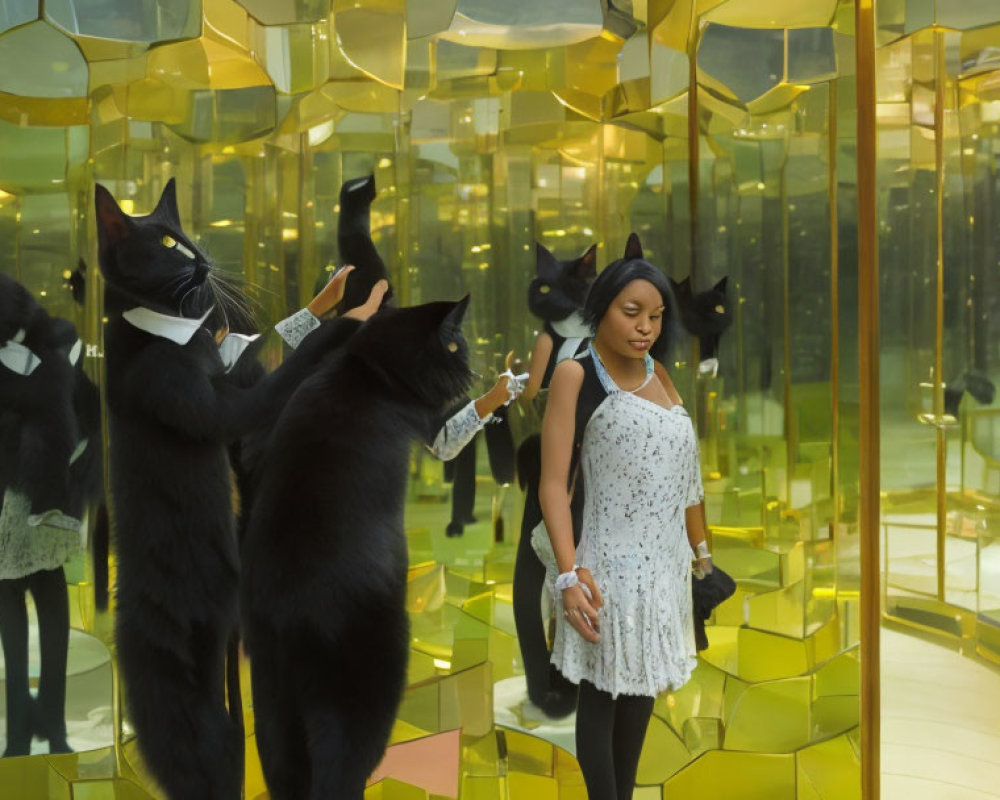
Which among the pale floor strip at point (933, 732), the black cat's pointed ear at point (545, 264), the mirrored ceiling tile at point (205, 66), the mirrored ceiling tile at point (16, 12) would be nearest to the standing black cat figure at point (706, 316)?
the black cat's pointed ear at point (545, 264)

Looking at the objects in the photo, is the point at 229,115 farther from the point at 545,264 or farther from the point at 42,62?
the point at 545,264

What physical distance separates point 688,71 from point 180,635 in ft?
4.37

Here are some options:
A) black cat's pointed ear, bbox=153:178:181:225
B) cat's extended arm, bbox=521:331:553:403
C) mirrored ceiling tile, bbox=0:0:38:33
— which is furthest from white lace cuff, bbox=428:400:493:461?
mirrored ceiling tile, bbox=0:0:38:33

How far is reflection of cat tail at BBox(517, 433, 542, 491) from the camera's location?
1.72 m

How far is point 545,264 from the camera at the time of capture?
178 centimetres

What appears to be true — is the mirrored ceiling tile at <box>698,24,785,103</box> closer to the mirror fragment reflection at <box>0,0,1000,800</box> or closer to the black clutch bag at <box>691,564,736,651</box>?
the mirror fragment reflection at <box>0,0,1000,800</box>

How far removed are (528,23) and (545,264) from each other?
427mm

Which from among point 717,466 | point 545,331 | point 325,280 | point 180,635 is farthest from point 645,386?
point 180,635

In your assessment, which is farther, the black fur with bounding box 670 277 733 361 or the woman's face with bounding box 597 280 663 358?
the black fur with bounding box 670 277 733 361

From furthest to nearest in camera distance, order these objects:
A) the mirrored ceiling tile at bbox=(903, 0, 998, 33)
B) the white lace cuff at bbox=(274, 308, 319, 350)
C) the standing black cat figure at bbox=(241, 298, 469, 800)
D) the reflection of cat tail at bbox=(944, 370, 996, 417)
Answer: the reflection of cat tail at bbox=(944, 370, 996, 417), the mirrored ceiling tile at bbox=(903, 0, 998, 33), the white lace cuff at bbox=(274, 308, 319, 350), the standing black cat figure at bbox=(241, 298, 469, 800)

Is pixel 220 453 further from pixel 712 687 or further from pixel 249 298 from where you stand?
pixel 712 687

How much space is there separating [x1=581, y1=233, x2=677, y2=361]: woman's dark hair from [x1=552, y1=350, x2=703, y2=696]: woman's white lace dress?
81 mm

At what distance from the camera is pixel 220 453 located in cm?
161

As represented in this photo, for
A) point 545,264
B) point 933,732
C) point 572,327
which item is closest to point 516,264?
point 545,264
